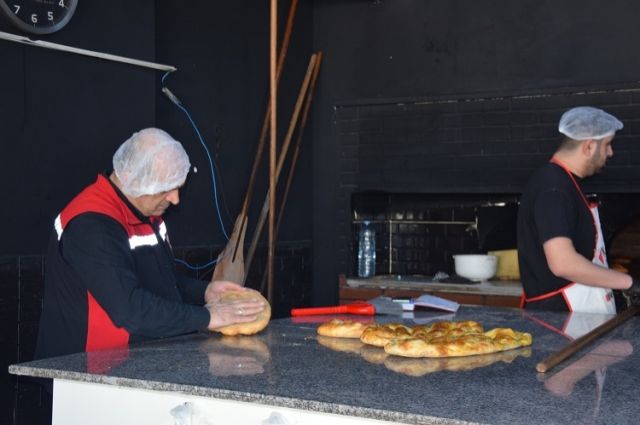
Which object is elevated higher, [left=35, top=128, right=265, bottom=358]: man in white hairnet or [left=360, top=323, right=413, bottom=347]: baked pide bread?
[left=35, top=128, right=265, bottom=358]: man in white hairnet

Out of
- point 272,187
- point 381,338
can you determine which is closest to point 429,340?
point 381,338

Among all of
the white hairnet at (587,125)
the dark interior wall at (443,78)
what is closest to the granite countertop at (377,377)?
the white hairnet at (587,125)

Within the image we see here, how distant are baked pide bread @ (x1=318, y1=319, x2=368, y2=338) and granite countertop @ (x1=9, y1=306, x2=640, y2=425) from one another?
0.16ft

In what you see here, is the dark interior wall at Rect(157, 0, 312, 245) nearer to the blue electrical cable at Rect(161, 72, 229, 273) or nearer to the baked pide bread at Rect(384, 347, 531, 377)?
the blue electrical cable at Rect(161, 72, 229, 273)

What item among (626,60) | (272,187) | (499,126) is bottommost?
(272,187)

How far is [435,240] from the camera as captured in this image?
517 cm

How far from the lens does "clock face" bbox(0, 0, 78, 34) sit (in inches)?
127

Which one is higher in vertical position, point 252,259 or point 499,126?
point 499,126

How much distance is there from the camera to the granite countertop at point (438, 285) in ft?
14.9

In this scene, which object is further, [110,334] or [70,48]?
[70,48]

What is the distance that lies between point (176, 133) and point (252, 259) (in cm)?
87

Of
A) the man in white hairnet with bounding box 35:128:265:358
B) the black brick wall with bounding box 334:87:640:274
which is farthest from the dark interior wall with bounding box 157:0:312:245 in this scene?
the man in white hairnet with bounding box 35:128:265:358

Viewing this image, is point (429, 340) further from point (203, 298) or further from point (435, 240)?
point (435, 240)

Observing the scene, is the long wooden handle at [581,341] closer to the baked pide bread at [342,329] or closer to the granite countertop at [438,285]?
the baked pide bread at [342,329]
